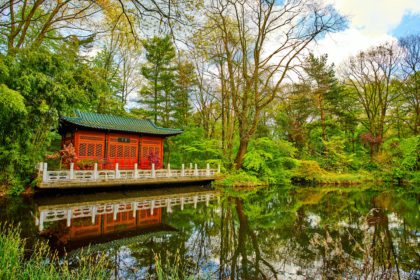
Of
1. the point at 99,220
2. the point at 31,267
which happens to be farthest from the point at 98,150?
the point at 31,267

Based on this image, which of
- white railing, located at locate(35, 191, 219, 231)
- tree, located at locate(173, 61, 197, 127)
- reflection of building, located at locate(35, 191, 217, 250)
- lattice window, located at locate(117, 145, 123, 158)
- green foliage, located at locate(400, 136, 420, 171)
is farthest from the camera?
tree, located at locate(173, 61, 197, 127)

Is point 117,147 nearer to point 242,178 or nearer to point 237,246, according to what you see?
point 242,178

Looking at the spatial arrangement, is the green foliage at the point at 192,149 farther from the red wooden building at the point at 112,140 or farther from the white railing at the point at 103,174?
the white railing at the point at 103,174

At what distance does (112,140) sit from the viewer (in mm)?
18203

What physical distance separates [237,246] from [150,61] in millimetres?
22501

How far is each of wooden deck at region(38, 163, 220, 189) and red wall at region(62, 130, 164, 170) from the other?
7.54 feet

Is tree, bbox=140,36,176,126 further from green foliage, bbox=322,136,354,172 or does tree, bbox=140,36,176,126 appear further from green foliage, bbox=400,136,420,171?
green foliage, bbox=400,136,420,171

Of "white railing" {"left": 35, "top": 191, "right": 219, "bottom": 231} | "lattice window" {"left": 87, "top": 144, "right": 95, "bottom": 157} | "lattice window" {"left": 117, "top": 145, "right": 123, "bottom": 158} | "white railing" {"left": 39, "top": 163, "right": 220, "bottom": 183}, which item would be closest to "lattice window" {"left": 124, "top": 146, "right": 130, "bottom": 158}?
"lattice window" {"left": 117, "top": 145, "right": 123, "bottom": 158}

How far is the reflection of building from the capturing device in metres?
6.42

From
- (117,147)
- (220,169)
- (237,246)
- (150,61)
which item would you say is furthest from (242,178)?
(150,61)

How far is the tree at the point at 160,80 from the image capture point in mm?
24844

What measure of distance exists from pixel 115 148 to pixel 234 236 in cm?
1383

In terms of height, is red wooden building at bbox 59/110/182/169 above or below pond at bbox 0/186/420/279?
above

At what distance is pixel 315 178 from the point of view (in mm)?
21078
